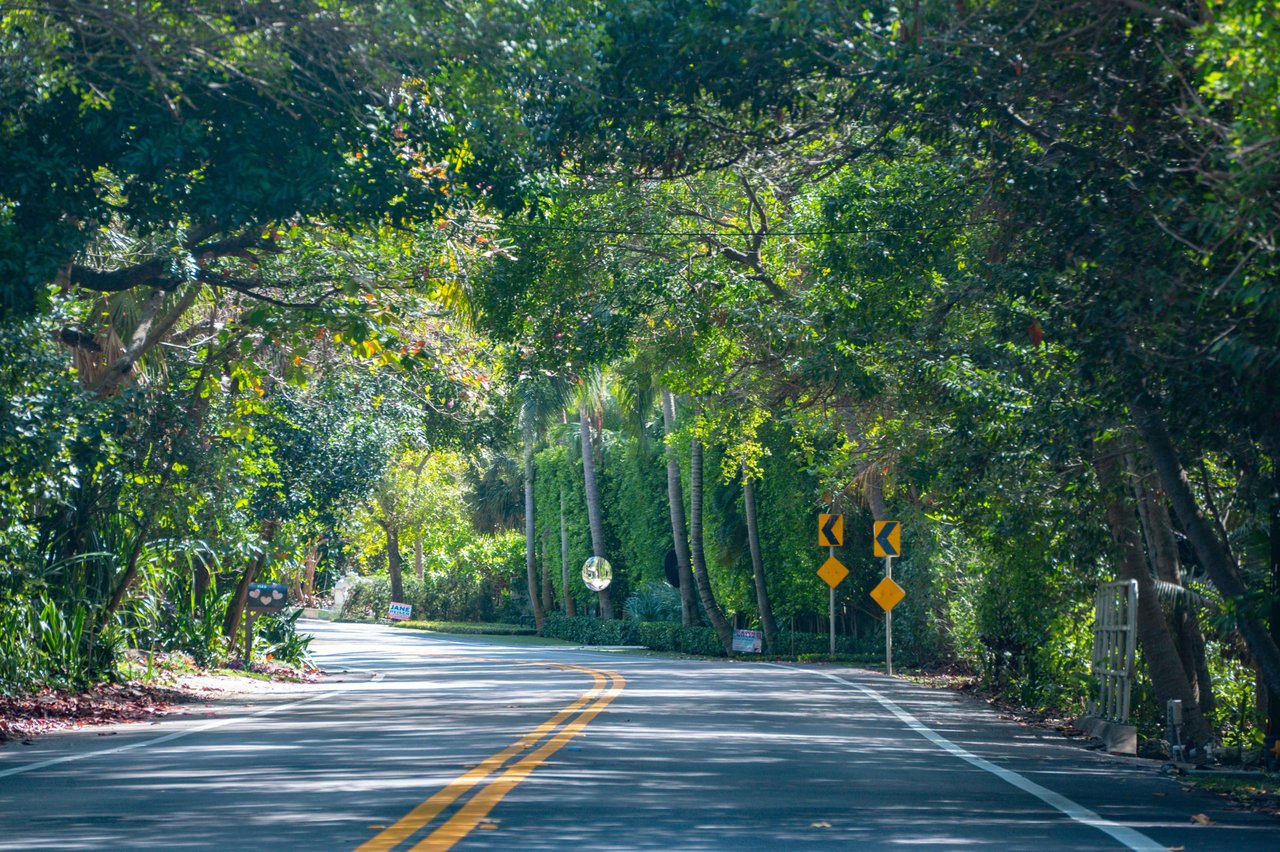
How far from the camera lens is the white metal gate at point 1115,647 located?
15711mm

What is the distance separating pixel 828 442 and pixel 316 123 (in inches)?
759

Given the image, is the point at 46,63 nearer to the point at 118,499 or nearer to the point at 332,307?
the point at 332,307

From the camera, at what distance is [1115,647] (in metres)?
16.5

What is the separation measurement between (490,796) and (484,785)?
1.88 ft

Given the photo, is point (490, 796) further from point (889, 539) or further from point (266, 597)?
point (889, 539)

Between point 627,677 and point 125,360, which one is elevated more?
point 125,360

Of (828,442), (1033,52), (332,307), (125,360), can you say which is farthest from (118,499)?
(828,442)

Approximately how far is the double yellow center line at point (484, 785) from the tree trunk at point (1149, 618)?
642 centimetres

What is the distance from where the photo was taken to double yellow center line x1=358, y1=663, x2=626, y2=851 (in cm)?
824

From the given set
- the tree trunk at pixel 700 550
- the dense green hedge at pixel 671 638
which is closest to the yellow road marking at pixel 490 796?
the dense green hedge at pixel 671 638

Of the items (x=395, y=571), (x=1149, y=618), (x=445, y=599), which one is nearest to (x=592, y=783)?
(x=1149, y=618)

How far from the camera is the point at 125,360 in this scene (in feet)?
64.6

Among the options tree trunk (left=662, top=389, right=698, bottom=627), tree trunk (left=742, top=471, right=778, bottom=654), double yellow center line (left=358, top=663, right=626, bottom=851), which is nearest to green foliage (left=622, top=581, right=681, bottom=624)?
tree trunk (left=662, top=389, right=698, bottom=627)

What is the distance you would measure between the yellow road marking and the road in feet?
0.10
